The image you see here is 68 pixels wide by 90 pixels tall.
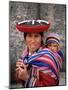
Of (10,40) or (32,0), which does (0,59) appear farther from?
(32,0)

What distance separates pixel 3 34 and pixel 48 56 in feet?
1.81

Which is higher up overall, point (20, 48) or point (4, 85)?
point (20, 48)

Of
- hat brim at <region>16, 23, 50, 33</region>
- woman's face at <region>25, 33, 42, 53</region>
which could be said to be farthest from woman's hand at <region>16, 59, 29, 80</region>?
hat brim at <region>16, 23, 50, 33</region>

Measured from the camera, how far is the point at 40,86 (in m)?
2.43

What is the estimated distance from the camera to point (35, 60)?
7.94ft

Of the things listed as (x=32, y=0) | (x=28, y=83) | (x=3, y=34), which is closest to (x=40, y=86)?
(x=28, y=83)

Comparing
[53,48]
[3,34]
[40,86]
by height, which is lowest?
[40,86]

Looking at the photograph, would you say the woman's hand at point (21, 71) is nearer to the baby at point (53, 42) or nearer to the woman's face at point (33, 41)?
the woman's face at point (33, 41)

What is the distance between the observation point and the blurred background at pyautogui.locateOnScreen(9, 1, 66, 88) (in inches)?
93.1

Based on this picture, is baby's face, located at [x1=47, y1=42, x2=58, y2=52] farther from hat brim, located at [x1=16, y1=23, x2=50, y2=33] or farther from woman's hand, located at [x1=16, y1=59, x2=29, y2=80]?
woman's hand, located at [x1=16, y1=59, x2=29, y2=80]

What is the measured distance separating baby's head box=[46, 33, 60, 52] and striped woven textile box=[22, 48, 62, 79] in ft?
0.17

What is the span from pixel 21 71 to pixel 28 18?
0.58m

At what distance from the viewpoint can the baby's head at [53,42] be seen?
8.07 ft

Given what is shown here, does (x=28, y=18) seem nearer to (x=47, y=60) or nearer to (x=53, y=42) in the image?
(x=53, y=42)
